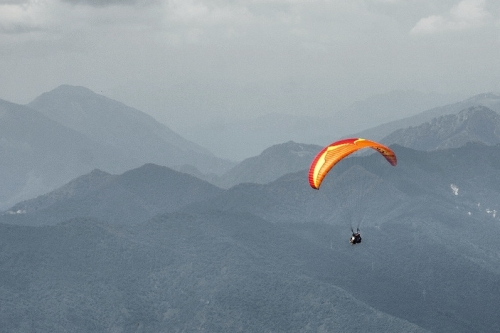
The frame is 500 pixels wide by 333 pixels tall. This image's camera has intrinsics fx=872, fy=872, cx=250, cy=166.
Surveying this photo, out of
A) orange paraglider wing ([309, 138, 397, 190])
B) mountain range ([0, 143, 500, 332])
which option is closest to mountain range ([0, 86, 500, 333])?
mountain range ([0, 143, 500, 332])

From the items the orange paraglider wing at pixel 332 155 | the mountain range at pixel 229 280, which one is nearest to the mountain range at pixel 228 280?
the mountain range at pixel 229 280

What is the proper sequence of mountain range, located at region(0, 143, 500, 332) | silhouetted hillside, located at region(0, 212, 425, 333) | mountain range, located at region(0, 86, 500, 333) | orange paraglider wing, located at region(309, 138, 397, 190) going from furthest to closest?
mountain range, located at region(0, 143, 500, 332), mountain range, located at region(0, 86, 500, 333), silhouetted hillside, located at region(0, 212, 425, 333), orange paraglider wing, located at region(309, 138, 397, 190)

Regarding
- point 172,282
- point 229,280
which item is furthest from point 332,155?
point 172,282

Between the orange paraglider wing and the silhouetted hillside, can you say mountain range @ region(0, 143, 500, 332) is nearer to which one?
the silhouetted hillside

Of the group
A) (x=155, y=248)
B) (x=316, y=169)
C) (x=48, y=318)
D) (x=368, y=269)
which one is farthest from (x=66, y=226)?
(x=316, y=169)

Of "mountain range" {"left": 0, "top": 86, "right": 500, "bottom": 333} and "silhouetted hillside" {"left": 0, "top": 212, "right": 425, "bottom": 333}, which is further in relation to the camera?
"mountain range" {"left": 0, "top": 86, "right": 500, "bottom": 333}

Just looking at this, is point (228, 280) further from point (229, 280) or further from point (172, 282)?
point (172, 282)

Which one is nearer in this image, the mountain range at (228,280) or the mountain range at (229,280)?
the mountain range at (228,280)

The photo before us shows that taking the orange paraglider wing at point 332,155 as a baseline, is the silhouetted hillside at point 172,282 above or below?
below

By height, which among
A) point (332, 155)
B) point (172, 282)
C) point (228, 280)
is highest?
point (332, 155)

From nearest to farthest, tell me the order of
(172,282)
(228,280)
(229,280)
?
(229,280), (228,280), (172,282)

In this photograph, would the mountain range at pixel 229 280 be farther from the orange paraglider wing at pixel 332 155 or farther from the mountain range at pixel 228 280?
the orange paraglider wing at pixel 332 155
